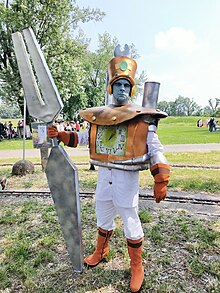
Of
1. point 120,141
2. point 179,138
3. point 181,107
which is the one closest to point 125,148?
point 120,141

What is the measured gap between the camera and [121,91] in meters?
2.27

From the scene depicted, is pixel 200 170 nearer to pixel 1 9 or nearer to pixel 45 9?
pixel 45 9


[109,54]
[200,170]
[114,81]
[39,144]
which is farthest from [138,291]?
[109,54]

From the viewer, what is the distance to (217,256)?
9.12ft

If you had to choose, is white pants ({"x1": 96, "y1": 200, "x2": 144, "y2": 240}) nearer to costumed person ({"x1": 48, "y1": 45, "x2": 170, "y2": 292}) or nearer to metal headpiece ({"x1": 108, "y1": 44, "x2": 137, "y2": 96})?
costumed person ({"x1": 48, "y1": 45, "x2": 170, "y2": 292})

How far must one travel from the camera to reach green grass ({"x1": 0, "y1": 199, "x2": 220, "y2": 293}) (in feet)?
7.70

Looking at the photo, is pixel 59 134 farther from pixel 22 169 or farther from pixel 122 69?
pixel 22 169

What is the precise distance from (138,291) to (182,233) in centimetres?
121

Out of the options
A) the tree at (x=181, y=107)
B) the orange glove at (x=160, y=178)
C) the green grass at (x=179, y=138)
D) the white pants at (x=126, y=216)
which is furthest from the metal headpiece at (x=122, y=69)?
the tree at (x=181, y=107)

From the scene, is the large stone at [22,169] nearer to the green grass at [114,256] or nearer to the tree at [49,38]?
the green grass at [114,256]

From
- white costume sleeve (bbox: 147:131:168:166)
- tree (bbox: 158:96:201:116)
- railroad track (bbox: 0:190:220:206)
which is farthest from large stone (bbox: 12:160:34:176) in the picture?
tree (bbox: 158:96:201:116)

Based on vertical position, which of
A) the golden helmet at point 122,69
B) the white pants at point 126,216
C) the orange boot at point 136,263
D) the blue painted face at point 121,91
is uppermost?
the golden helmet at point 122,69

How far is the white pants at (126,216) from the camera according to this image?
7.64 ft

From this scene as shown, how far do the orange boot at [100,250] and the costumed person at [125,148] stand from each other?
0.80ft
